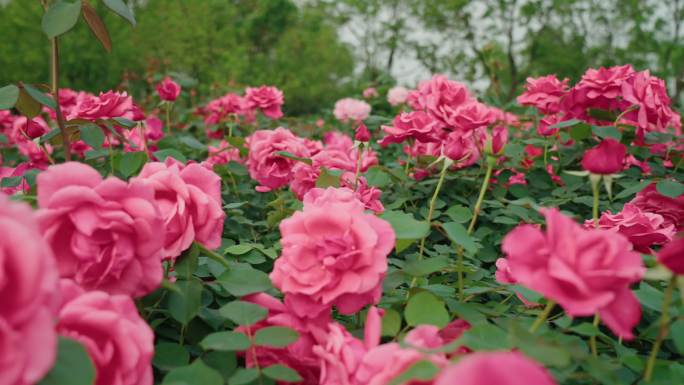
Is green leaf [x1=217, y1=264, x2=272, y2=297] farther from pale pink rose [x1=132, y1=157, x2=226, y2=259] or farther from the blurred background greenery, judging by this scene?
the blurred background greenery

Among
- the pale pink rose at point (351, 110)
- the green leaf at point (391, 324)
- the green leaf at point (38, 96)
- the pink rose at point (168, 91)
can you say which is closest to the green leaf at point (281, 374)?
the green leaf at point (391, 324)

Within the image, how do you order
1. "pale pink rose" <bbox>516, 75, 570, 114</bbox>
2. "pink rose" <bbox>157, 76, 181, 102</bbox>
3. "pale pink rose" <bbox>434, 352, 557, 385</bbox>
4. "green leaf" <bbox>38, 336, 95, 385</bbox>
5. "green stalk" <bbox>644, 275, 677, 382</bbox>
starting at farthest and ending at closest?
"pink rose" <bbox>157, 76, 181, 102</bbox>
"pale pink rose" <bbox>516, 75, 570, 114</bbox>
"green stalk" <bbox>644, 275, 677, 382</bbox>
"green leaf" <bbox>38, 336, 95, 385</bbox>
"pale pink rose" <bbox>434, 352, 557, 385</bbox>

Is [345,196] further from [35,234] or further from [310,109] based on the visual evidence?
[310,109]

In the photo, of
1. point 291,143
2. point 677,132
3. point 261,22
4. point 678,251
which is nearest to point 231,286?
point 678,251

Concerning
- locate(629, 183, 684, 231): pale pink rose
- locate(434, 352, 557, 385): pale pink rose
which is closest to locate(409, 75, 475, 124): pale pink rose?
locate(629, 183, 684, 231): pale pink rose

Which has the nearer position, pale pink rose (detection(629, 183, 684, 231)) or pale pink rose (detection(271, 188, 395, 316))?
pale pink rose (detection(271, 188, 395, 316))

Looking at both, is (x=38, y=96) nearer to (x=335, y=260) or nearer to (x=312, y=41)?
(x=335, y=260)

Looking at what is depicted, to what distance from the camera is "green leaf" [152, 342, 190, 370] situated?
2.51 feet

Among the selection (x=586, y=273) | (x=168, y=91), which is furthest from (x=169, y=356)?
(x=168, y=91)

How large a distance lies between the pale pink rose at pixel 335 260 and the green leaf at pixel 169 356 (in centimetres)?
16

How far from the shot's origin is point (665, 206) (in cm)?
141

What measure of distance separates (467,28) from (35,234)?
39.4 feet

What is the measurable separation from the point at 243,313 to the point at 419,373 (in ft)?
0.98

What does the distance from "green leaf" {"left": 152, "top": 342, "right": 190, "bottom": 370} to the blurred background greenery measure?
7.41 meters
